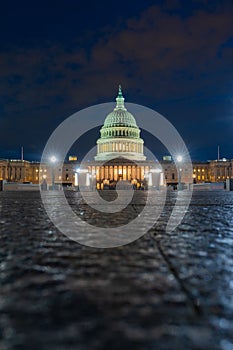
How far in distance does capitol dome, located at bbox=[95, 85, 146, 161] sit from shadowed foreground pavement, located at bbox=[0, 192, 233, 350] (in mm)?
83433

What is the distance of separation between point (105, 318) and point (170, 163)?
95.3m

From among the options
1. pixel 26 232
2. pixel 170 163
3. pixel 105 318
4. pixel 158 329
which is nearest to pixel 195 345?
pixel 158 329

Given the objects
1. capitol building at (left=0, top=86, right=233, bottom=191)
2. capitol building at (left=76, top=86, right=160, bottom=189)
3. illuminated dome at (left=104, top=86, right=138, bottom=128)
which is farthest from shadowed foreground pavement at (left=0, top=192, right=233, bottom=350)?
illuminated dome at (left=104, top=86, right=138, bottom=128)

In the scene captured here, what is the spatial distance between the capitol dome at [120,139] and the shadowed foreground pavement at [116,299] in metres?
83.4

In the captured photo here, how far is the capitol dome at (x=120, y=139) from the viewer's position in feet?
283

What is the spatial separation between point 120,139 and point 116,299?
8545 cm

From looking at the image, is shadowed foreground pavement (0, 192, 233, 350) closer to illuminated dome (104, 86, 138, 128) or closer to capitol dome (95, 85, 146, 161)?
capitol dome (95, 85, 146, 161)

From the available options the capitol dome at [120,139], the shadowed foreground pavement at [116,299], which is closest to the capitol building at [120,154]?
the capitol dome at [120,139]

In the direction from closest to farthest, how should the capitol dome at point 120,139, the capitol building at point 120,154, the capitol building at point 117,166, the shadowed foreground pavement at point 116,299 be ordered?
the shadowed foreground pavement at point 116,299, the capitol building at point 120,154, the capitol building at point 117,166, the capitol dome at point 120,139

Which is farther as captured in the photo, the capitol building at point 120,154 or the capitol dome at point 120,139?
the capitol dome at point 120,139

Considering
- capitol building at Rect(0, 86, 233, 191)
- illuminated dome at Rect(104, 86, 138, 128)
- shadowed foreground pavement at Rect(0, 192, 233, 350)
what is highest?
illuminated dome at Rect(104, 86, 138, 128)

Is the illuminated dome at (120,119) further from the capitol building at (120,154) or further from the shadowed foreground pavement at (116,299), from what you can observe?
the shadowed foreground pavement at (116,299)

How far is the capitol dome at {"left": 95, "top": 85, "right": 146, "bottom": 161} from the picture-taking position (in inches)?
3393

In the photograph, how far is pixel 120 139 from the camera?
85.8 metres
